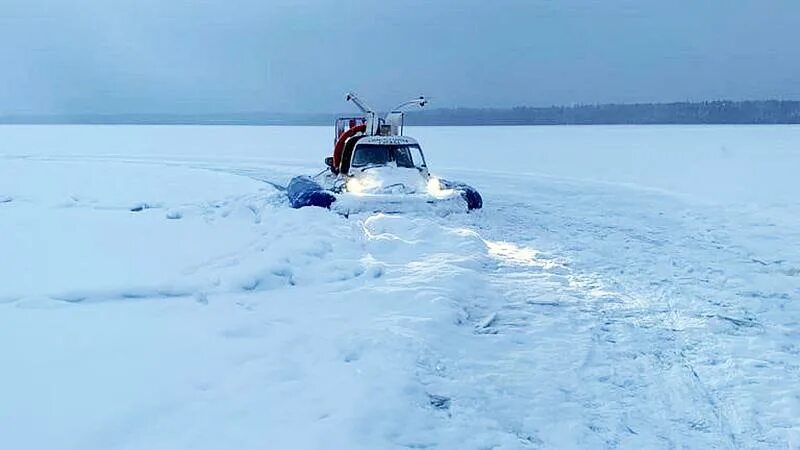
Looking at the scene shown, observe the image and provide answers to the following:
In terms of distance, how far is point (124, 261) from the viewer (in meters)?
7.34

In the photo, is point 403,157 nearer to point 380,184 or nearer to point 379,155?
point 379,155

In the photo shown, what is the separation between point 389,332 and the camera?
5.24 m

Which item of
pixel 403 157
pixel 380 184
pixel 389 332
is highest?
pixel 403 157

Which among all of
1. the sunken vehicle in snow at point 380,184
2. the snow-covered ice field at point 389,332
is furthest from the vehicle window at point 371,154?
the snow-covered ice field at point 389,332

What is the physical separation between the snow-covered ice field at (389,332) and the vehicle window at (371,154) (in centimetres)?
250

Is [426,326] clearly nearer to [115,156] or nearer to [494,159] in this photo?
[494,159]

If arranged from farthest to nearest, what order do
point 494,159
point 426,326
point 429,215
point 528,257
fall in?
point 494,159 < point 429,215 < point 528,257 < point 426,326

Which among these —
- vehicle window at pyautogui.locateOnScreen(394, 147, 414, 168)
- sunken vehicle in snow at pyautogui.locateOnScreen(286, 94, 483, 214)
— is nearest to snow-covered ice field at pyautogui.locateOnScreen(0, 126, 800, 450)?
sunken vehicle in snow at pyautogui.locateOnScreen(286, 94, 483, 214)

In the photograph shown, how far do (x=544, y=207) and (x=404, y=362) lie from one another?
412 inches

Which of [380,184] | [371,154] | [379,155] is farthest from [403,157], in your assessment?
[380,184]

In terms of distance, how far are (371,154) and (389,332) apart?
8.41 meters

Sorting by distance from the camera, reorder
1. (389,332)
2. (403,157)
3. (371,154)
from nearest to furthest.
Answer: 1. (389,332)
2. (371,154)
3. (403,157)

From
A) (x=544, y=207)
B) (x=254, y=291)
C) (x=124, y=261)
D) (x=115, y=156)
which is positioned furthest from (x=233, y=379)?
(x=115, y=156)

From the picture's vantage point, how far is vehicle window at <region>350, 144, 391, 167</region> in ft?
43.4
